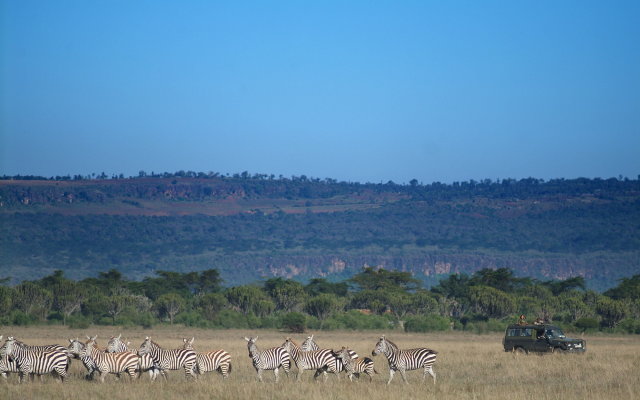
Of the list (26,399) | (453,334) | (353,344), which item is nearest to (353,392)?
(26,399)

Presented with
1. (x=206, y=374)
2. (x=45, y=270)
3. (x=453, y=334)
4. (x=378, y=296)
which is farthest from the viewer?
(x=45, y=270)

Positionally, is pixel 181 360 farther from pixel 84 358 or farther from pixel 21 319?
pixel 21 319

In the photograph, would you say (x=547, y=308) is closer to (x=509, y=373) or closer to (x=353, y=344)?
(x=353, y=344)

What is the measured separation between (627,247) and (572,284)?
4611 inches

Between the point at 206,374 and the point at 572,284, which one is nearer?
the point at 206,374

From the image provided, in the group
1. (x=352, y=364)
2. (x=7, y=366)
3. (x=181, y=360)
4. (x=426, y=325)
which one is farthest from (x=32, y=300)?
(x=352, y=364)

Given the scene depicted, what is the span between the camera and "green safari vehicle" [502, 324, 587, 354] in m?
31.0

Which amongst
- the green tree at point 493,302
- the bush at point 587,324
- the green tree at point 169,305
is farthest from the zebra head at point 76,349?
the green tree at point 493,302

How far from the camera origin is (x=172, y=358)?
24.7 meters

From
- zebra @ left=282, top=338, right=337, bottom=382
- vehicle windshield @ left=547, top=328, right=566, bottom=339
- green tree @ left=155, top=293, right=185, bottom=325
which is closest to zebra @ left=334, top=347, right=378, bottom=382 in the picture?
zebra @ left=282, top=338, right=337, bottom=382

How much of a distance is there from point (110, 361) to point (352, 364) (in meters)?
5.98

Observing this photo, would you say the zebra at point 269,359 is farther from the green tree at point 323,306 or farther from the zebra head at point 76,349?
the green tree at point 323,306

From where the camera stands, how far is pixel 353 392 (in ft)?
72.0

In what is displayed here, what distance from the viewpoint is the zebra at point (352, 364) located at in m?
24.1
